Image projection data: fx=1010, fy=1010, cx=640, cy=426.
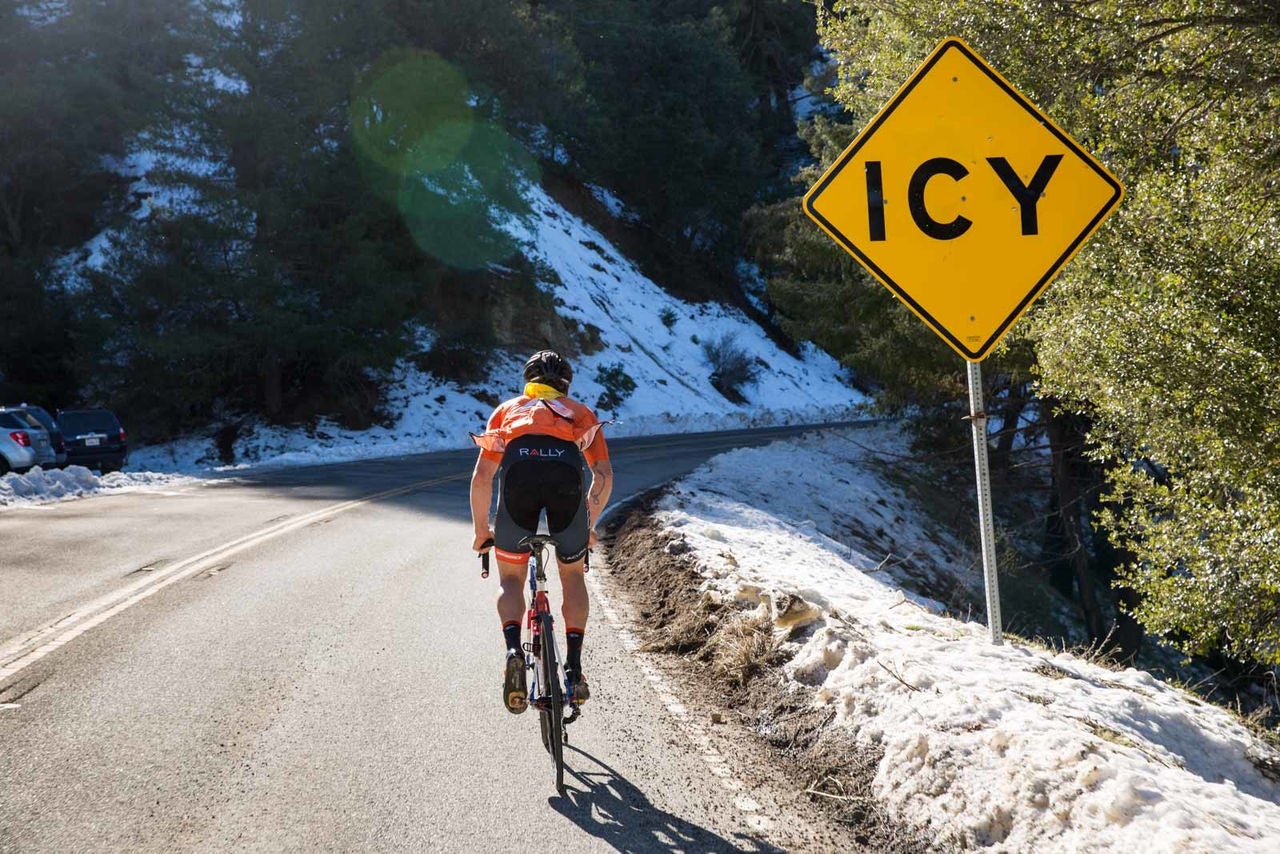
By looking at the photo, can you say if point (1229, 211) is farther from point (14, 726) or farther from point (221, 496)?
point (221, 496)

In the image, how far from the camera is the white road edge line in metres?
6.40

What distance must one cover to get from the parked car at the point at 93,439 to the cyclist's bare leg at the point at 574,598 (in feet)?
70.6

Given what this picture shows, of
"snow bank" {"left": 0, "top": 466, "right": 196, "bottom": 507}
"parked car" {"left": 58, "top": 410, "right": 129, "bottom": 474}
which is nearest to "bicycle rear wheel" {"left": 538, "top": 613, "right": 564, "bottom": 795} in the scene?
"snow bank" {"left": 0, "top": 466, "right": 196, "bottom": 507}

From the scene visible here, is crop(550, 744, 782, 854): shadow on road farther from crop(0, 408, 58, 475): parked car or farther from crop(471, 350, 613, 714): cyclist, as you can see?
crop(0, 408, 58, 475): parked car

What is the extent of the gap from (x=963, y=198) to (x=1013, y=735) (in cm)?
284

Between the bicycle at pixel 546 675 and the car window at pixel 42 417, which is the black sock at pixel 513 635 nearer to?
the bicycle at pixel 546 675

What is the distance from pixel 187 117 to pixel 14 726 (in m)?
27.4

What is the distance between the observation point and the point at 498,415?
494cm

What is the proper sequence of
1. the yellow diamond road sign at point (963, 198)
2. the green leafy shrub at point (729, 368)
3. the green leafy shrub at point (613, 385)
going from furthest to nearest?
the green leafy shrub at point (729, 368), the green leafy shrub at point (613, 385), the yellow diamond road sign at point (963, 198)

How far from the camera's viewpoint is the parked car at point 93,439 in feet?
75.7

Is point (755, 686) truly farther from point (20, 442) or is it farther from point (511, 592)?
point (20, 442)

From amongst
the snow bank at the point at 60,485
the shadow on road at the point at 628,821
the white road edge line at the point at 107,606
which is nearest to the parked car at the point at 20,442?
the snow bank at the point at 60,485

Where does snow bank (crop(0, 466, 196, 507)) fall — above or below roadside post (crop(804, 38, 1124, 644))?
below

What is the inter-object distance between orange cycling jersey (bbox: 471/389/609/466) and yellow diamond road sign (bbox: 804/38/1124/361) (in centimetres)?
179
